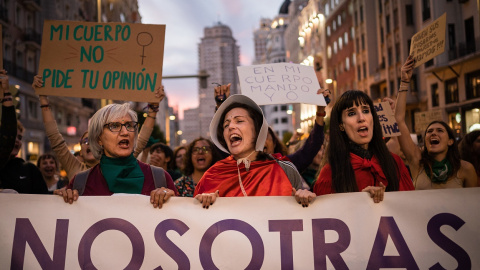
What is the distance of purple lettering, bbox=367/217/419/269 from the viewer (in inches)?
120

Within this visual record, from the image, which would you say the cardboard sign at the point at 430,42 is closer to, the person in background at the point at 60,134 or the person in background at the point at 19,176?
the person in background at the point at 60,134

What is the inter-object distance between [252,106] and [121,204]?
115 cm

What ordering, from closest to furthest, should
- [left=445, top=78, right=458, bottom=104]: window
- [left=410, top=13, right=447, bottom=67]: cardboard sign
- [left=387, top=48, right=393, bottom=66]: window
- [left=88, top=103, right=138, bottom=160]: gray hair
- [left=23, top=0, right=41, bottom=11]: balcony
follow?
Result: [left=88, top=103, right=138, bottom=160]: gray hair < [left=410, top=13, right=447, bottom=67]: cardboard sign < [left=445, top=78, right=458, bottom=104]: window < [left=23, top=0, right=41, bottom=11]: balcony < [left=387, top=48, right=393, bottom=66]: window

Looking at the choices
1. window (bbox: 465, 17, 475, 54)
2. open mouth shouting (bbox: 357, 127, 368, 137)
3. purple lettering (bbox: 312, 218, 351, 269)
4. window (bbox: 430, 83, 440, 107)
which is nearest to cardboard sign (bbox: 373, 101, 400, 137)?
open mouth shouting (bbox: 357, 127, 368, 137)

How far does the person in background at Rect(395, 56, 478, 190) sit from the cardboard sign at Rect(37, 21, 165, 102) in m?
2.25

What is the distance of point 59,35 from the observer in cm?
478

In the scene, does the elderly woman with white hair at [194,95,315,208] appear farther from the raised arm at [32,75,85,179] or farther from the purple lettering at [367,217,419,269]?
the raised arm at [32,75,85,179]

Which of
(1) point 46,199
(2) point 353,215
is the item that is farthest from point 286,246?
(1) point 46,199

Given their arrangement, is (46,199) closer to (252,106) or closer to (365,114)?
(252,106)

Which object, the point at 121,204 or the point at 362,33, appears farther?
the point at 362,33

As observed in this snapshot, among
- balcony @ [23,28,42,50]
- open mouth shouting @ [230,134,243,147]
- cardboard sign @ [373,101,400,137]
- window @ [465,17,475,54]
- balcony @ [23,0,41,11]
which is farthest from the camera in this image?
balcony @ [23,28,42,50]

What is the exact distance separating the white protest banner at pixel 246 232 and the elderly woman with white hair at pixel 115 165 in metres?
0.20

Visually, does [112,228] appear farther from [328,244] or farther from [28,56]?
[28,56]

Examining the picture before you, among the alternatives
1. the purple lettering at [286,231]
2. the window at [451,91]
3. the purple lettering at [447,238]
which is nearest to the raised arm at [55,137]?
the purple lettering at [286,231]
